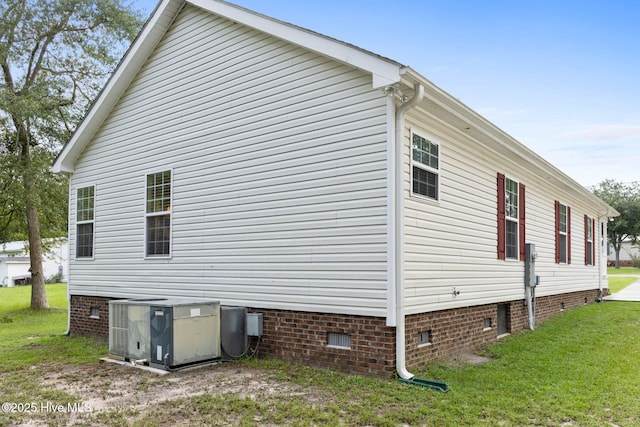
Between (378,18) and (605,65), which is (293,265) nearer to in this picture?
(378,18)

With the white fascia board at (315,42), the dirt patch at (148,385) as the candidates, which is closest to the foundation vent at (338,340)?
the dirt patch at (148,385)

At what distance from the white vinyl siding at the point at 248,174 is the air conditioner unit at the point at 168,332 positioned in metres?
0.93

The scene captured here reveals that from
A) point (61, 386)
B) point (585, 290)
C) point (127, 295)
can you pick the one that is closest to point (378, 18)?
point (127, 295)

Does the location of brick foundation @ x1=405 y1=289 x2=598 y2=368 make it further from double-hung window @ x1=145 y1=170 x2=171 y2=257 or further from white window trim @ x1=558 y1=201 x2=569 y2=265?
double-hung window @ x1=145 y1=170 x2=171 y2=257

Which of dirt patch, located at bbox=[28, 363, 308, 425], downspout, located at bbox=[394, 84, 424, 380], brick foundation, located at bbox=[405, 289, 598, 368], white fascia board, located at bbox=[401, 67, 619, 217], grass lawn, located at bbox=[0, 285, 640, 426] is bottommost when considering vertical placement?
dirt patch, located at bbox=[28, 363, 308, 425]

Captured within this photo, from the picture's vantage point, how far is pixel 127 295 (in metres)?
10.8

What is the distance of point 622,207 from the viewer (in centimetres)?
5134

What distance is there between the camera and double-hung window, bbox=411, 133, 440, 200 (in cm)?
741

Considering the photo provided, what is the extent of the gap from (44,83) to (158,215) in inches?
387

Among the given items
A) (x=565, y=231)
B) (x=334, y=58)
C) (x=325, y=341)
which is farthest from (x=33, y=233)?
(x=565, y=231)

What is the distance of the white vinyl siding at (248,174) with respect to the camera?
23.7ft

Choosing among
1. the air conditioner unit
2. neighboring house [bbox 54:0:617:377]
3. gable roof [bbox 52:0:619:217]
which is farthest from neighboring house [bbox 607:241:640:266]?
the air conditioner unit

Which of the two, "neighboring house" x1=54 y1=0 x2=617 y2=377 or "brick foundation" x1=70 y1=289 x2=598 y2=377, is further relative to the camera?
"neighboring house" x1=54 y1=0 x2=617 y2=377

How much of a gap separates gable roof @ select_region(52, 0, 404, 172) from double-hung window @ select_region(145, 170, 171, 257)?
222 cm
